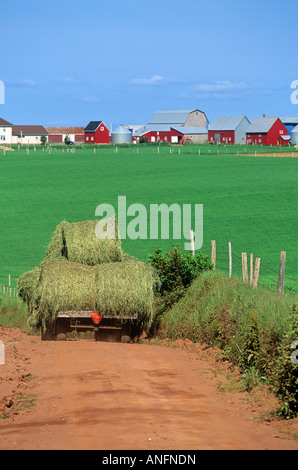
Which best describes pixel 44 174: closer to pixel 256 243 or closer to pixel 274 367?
pixel 256 243

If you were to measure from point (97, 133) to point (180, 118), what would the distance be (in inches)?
791

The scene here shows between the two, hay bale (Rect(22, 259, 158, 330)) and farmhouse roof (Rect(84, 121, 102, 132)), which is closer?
hay bale (Rect(22, 259, 158, 330))

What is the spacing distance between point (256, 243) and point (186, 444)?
96.2 feet

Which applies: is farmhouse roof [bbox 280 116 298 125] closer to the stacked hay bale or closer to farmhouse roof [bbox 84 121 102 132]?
farmhouse roof [bbox 84 121 102 132]

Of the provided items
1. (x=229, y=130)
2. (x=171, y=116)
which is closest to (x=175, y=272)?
(x=229, y=130)

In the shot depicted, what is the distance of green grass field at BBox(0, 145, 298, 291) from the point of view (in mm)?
35594

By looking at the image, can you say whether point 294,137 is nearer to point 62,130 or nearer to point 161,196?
point 62,130

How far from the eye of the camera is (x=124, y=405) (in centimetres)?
997

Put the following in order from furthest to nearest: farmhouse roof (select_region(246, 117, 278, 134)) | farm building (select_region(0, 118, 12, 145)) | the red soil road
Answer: farm building (select_region(0, 118, 12, 145))
farmhouse roof (select_region(246, 117, 278, 134))
the red soil road

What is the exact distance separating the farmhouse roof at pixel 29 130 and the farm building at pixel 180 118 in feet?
98.9

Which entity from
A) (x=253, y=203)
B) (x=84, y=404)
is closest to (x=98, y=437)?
(x=84, y=404)

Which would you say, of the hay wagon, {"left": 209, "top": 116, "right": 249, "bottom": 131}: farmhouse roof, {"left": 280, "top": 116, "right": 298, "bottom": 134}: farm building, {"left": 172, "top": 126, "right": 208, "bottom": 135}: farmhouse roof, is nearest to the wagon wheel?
the hay wagon

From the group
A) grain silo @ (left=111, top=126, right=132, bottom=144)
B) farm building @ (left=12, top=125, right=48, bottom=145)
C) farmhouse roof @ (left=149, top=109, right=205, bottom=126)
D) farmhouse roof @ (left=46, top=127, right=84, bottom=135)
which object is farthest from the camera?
farmhouse roof @ (left=46, top=127, right=84, bottom=135)

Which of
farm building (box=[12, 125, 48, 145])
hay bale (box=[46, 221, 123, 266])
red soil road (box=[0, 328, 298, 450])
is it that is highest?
farm building (box=[12, 125, 48, 145])
